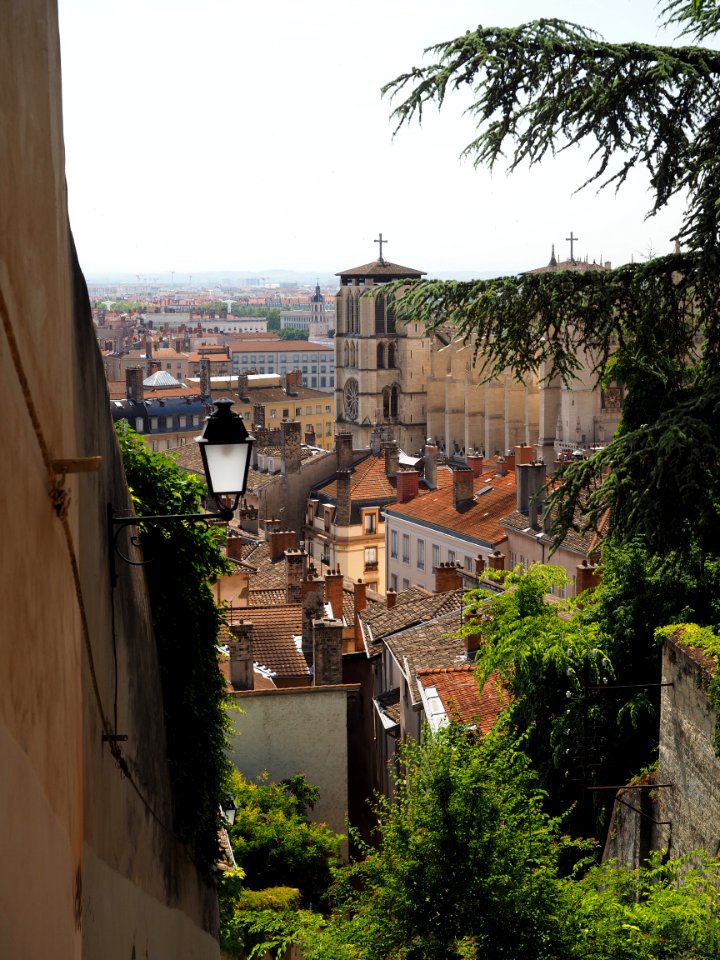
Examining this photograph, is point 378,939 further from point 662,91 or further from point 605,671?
point 662,91

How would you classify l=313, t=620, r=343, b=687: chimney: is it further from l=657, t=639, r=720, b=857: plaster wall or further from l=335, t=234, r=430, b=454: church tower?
l=335, t=234, r=430, b=454: church tower

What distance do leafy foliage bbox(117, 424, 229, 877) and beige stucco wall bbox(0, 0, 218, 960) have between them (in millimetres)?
1482

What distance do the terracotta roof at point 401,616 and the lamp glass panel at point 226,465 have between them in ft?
63.6

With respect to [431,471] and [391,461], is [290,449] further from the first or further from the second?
[431,471]

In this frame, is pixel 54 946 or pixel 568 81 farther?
pixel 568 81

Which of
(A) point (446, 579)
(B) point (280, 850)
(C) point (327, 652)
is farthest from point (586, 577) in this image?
(B) point (280, 850)

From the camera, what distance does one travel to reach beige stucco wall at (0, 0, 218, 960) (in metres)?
3.58

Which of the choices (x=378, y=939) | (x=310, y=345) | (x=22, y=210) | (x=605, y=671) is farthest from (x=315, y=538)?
(x=310, y=345)

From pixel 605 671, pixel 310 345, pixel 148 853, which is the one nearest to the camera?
pixel 148 853

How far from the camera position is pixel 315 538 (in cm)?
4900

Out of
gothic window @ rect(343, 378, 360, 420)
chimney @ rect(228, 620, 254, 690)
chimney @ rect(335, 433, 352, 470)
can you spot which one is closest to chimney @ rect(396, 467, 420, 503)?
chimney @ rect(335, 433, 352, 470)

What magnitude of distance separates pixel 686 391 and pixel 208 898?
16.1 feet

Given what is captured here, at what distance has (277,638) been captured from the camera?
25.7 meters

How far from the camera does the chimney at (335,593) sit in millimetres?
30906
